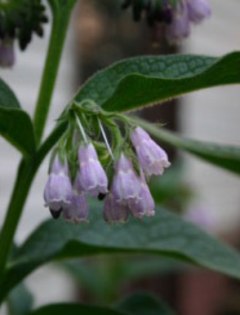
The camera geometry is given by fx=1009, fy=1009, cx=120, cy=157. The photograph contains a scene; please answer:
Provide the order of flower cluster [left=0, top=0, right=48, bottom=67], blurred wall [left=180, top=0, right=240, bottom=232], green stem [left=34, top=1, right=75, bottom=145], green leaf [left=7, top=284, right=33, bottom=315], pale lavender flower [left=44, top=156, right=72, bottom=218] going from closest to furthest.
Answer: pale lavender flower [left=44, top=156, right=72, bottom=218] → green stem [left=34, top=1, right=75, bottom=145] → flower cluster [left=0, top=0, right=48, bottom=67] → green leaf [left=7, top=284, right=33, bottom=315] → blurred wall [left=180, top=0, right=240, bottom=232]

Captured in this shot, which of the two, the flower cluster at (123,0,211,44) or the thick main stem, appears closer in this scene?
the thick main stem

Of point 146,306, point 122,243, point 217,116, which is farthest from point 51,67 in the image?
point 217,116

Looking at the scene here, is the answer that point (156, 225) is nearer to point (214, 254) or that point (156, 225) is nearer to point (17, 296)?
point (214, 254)

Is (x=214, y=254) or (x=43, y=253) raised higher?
(x=43, y=253)

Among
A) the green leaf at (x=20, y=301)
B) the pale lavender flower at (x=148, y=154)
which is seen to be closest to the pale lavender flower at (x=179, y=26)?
the pale lavender flower at (x=148, y=154)

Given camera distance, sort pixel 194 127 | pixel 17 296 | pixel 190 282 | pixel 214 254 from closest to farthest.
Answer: pixel 214 254
pixel 17 296
pixel 190 282
pixel 194 127

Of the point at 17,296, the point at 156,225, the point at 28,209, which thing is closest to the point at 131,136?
the point at 156,225

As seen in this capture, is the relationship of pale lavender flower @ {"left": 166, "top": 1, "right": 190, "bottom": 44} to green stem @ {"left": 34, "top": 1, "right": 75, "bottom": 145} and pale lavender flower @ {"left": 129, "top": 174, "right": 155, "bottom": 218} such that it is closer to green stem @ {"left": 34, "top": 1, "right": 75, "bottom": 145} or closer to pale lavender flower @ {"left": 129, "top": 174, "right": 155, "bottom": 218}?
green stem @ {"left": 34, "top": 1, "right": 75, "bottom": 145}

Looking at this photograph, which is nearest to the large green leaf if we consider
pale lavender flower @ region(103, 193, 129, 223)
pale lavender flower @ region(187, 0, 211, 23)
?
pale lavender flower @ region(103, 193, 129, 223)
